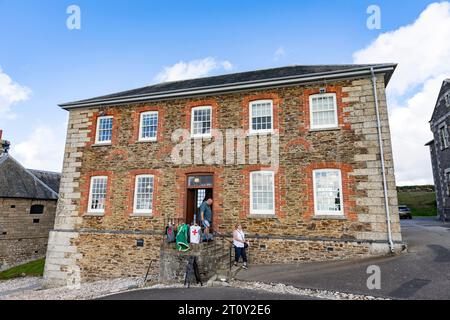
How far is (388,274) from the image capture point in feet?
26.0

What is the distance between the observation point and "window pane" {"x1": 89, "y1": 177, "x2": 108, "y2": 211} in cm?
1380

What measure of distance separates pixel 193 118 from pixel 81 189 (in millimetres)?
6897

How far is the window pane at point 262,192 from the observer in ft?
38.1

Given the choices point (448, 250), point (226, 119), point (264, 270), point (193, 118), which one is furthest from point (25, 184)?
point (448, 250)

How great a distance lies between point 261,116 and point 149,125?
5.72 metres

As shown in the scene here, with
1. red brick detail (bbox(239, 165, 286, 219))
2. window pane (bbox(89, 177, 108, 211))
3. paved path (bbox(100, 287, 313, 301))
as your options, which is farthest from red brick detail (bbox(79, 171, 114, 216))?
red brick detail (bbox(239, 165, 286, 219))

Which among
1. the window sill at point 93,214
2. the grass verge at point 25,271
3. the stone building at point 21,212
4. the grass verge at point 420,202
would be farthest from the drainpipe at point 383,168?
the grass verge at point 420,202

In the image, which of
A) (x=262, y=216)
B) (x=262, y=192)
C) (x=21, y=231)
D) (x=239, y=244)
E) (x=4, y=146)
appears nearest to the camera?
(x=239, y=244)

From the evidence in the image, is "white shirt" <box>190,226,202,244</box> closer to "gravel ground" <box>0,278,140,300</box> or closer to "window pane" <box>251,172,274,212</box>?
"gravel ground" <box>0,278,140,300</box>

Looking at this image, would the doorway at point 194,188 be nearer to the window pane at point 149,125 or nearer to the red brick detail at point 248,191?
the red brick detail at point 248,191

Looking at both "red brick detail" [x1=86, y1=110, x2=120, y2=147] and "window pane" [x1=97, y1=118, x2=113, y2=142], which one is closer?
"red brick detail" [x1=86, y1=110, x2=120, y2=147]

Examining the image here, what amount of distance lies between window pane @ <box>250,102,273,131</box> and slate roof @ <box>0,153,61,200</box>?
19138 mm

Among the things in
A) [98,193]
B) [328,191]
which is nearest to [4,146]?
[98,193]

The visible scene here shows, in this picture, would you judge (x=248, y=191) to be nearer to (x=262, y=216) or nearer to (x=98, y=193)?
(x=262, y=216)
